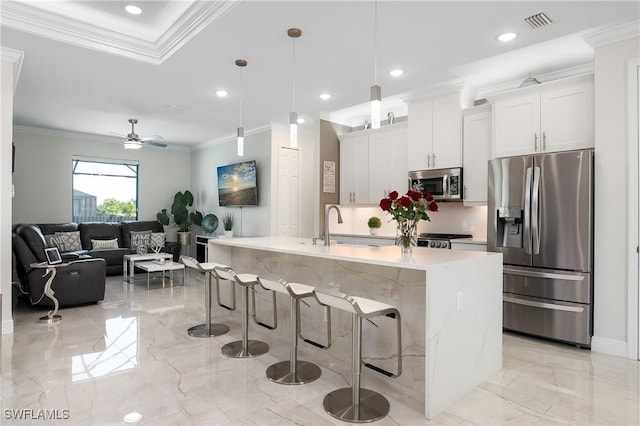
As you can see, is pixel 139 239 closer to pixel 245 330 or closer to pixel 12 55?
pixel 12 55

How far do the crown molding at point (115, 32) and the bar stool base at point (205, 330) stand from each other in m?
2.82

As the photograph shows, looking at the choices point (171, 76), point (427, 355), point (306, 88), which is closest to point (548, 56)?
point (306, 88)

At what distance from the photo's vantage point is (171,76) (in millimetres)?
4371

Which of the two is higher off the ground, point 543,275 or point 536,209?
point 536,209

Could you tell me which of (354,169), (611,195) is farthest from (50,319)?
(611,195)

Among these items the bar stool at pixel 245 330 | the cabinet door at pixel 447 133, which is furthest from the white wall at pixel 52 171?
the cabinet door at pixel 447 133

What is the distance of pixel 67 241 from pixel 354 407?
676cm

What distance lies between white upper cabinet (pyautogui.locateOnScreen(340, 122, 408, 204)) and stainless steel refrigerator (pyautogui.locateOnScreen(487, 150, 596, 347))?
1.70m

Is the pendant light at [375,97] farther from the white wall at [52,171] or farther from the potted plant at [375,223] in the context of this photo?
the white wall at [52,171]

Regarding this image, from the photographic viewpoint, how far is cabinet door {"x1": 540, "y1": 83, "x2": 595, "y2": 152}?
3.59 meters

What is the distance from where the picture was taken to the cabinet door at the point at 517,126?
394 cm

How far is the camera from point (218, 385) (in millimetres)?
2691

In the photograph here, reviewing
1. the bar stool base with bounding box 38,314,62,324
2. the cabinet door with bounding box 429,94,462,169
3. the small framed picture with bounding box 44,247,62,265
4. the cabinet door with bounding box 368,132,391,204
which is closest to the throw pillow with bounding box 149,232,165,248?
the small framed picture with bounding box 44,247,62,265

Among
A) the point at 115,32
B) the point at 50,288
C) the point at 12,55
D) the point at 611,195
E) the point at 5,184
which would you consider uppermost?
the point at 115,32
